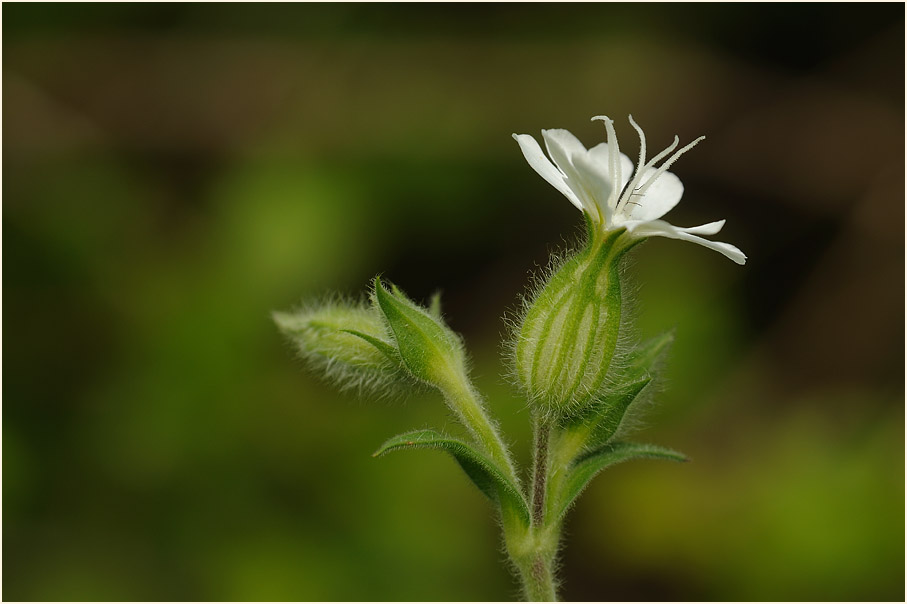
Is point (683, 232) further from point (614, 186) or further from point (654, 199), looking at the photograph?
point (654, 199)

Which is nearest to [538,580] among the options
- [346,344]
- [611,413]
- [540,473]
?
[540,473]

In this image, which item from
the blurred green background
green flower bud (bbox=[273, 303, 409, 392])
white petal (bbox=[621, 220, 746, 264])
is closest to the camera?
white petal (bbox=[621, 220, 746, 264])

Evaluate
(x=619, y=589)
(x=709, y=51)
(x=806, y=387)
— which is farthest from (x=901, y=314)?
(x=619, y=589)

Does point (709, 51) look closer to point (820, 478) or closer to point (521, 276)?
point (521, 276)

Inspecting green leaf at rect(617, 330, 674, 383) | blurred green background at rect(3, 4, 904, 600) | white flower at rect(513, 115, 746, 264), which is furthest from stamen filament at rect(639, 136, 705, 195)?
blurred green background at rect(3, 4, 904, 600)

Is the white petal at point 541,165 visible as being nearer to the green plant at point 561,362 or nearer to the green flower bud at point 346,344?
the green plant at point 561,362

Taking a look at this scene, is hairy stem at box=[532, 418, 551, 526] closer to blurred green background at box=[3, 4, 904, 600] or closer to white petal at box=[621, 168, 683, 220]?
white petal at box=[621, 168, 683, 220]

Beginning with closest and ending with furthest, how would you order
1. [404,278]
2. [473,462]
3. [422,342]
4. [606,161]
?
[473,462] < [422,342] < [606,161] < [404,278]
